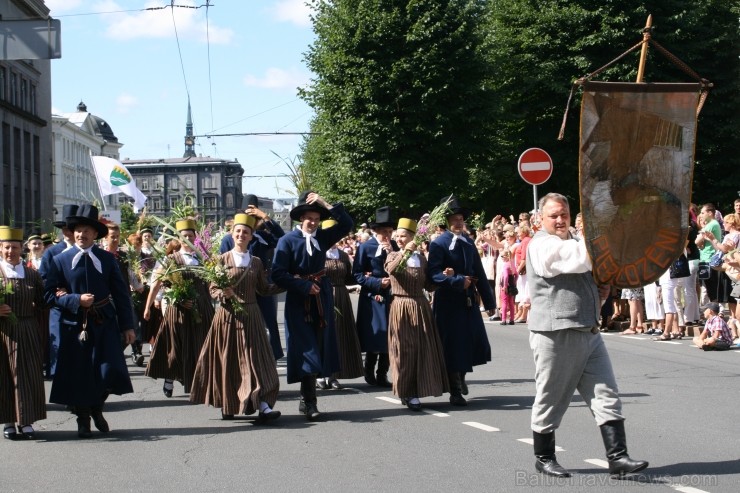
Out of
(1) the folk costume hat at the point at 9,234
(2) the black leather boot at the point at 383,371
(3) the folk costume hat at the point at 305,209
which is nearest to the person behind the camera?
(1) the folk costume hat at the point at 9,234

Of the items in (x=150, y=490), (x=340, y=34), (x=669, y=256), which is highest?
(x=340, y=34)

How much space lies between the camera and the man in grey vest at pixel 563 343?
6906 mm

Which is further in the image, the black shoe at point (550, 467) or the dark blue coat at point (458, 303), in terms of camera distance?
the dark blue coat at point (458, 303)

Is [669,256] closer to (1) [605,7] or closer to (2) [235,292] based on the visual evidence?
(2) [235,292]

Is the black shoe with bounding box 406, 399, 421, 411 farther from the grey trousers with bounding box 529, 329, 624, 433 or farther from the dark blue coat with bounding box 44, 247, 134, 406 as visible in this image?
the grey trousers with bounding box 529, 329, 624, 433

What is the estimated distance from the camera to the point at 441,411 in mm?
10406

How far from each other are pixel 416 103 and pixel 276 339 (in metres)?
22.5

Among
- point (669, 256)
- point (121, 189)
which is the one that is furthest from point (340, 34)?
point (669, 256)

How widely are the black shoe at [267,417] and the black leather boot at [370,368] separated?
2811 mm

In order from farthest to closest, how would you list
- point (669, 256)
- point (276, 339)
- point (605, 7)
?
point (605, 7)
point (276, 339)
point (669, 256)

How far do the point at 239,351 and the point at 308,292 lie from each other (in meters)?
0.85

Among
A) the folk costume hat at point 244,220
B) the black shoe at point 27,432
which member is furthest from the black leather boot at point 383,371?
the black shoe at point 27,432

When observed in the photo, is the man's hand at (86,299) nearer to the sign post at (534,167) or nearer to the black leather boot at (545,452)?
the black leather boot at (545,452)

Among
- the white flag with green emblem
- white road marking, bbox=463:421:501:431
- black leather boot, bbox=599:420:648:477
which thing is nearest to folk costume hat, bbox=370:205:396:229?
white road marking, bbox=463:421:501:431
